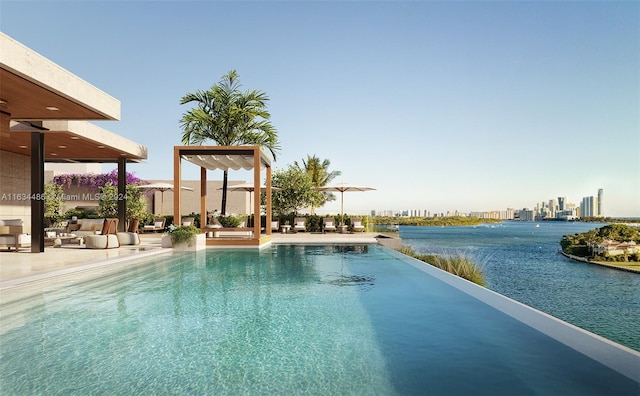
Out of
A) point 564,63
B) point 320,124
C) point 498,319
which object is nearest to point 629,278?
point 564,63

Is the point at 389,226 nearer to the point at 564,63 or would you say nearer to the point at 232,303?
the point at 564,63

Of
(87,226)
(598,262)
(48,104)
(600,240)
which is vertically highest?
(48,104)

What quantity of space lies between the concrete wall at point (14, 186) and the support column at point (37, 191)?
24.9 ft

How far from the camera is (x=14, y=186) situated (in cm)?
1756

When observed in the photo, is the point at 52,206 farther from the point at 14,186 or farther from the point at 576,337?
the point at 576,337

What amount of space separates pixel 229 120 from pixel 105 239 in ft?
28.4

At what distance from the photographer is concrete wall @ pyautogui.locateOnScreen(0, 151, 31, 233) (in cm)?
1697

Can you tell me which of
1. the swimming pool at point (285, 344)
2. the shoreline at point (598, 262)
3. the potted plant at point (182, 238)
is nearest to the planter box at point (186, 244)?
the potted plant at point (182, 238)

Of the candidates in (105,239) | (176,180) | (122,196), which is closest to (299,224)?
(122,196)

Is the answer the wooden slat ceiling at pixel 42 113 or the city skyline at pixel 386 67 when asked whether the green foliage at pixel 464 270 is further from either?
the wooden slat ceiling at pixel 42 113

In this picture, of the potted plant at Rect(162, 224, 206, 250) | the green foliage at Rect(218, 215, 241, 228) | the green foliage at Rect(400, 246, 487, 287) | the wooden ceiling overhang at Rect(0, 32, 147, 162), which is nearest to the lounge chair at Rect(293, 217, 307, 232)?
the green foliage at Rect(218, 215, 241, 228)

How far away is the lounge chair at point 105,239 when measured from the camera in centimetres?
1291

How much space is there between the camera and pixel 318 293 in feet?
21.7

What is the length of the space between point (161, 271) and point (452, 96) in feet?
51.7
